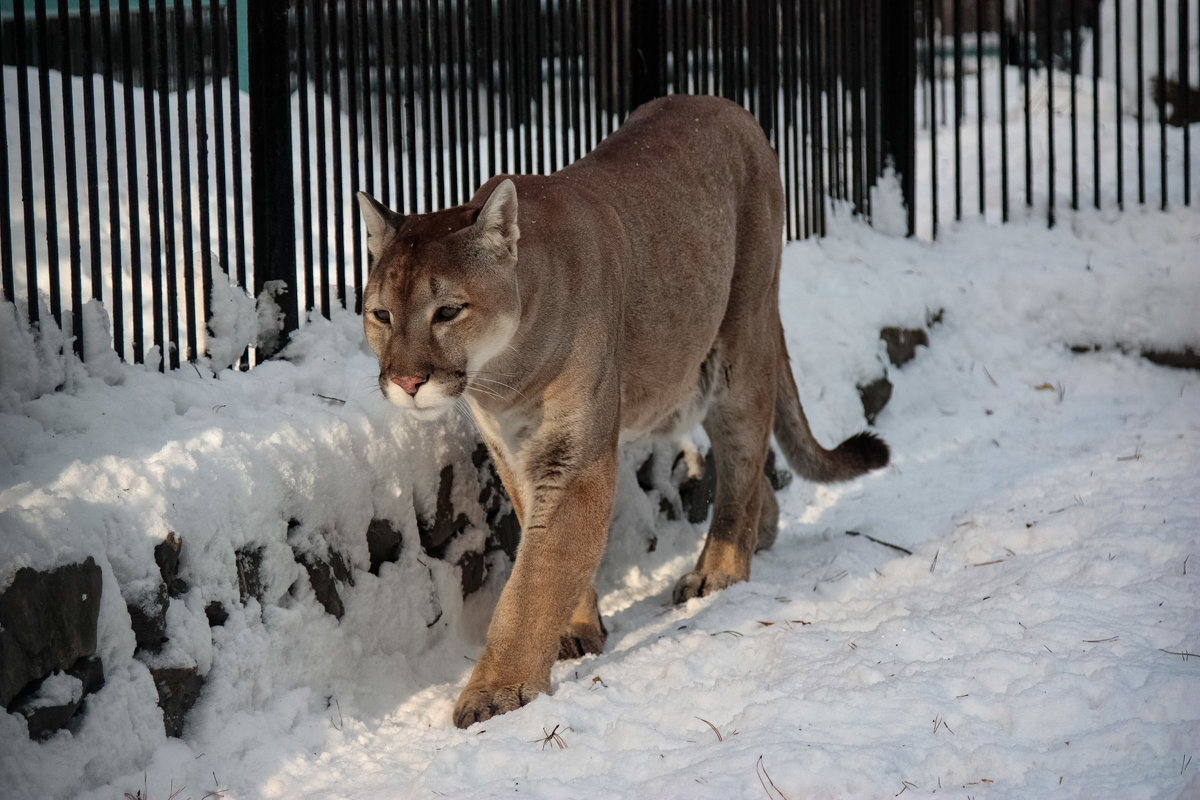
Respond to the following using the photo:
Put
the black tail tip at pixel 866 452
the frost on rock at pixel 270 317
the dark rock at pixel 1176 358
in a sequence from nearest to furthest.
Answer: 1. the frost on rock at pixel 270 317
2. the black tail tip at pixel 866 452
3. the dark rock at pixel 1176 358

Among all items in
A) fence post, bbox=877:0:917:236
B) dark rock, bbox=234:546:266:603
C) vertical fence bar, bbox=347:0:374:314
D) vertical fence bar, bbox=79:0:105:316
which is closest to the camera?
dark rock, bbox=234:546:266:603

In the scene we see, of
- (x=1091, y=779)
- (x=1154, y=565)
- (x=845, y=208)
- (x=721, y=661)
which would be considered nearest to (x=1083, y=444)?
(x=1154, y=565)

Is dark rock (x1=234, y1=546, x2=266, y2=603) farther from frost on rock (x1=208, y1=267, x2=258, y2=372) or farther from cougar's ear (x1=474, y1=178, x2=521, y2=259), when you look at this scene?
cougar's ear (x1=474, y1=178, x2=521, y2=259)

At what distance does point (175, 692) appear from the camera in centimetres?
297

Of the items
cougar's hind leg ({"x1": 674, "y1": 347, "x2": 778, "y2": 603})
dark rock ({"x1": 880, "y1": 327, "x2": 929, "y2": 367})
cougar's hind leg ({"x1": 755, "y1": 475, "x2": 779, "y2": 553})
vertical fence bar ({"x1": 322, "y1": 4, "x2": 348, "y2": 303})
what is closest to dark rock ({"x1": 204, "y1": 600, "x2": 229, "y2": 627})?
vertical fence bar ({"x1": 322, "y1": 4, "x2": 348, "y2": 303})

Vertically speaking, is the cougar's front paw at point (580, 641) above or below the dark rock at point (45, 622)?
below

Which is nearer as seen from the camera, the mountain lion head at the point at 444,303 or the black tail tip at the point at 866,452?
the mountain lion head at the point at 444,303

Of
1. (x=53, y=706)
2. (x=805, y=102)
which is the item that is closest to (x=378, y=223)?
(x=53, y=706)

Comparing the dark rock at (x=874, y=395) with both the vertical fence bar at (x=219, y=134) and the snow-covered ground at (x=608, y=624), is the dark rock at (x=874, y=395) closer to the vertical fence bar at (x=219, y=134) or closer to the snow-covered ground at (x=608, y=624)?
the snow-covered ground at (x=608, y=624)

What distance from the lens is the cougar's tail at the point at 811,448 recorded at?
4.98 metres

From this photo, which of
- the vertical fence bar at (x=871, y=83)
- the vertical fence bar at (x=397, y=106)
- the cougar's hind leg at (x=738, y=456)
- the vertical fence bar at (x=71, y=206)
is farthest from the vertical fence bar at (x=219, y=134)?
the vertical fence bar at (x=871, y=83)

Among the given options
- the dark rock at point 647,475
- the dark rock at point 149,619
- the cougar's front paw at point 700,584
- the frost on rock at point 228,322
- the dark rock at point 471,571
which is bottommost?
the cougar's front paw at point 700,584

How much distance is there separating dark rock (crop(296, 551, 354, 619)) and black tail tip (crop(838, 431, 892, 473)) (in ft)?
7.67

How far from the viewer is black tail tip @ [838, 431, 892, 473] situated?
195 inches
